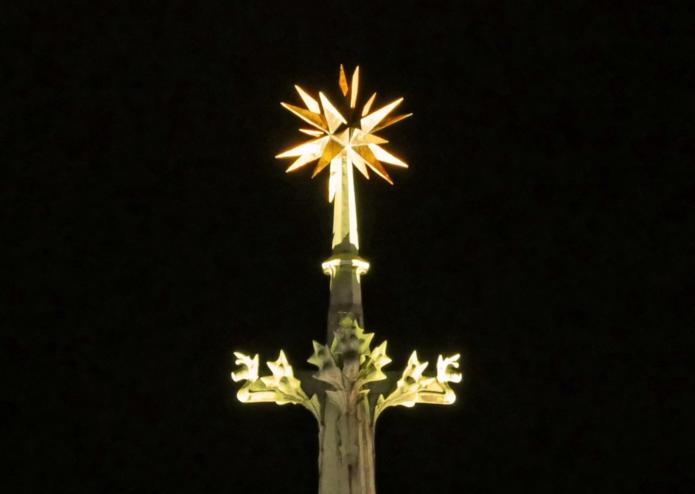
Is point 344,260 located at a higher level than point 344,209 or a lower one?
lower

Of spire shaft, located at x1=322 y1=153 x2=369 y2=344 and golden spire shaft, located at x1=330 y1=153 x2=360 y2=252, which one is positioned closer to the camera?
spire shaft, located at x1=322 y1=153 x2=369 y2=344

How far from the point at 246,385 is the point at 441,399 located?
186 centimetres

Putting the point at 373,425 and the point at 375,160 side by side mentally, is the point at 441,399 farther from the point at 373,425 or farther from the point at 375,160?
the point at 375,160

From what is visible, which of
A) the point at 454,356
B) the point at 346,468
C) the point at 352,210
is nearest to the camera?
the point at 346,468

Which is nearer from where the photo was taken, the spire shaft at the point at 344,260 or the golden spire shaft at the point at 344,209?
the spire shaft at the point at 344,260

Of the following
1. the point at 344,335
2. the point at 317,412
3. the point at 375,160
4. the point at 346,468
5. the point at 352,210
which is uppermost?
the point at 375,160

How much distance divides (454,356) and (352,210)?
192cm

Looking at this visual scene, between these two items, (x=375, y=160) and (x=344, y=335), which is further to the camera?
(x=375, y=160)

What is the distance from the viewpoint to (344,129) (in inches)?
389

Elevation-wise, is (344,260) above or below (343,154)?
below

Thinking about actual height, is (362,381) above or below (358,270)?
below

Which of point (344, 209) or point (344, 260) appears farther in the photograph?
point (344, 209)

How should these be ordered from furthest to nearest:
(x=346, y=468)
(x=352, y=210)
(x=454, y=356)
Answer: (x=352, y=210) → (x=454, y=356) → (x=346, y=468)

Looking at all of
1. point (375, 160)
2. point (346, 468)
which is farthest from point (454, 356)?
point (375, 160)
